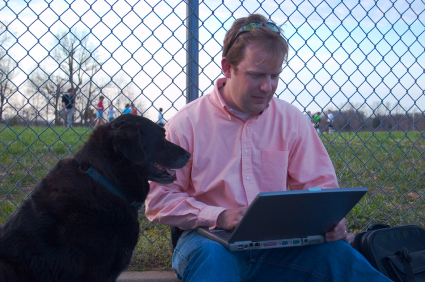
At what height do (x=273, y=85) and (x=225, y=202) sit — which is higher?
(x=273, y=85)

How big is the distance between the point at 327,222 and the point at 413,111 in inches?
80.2

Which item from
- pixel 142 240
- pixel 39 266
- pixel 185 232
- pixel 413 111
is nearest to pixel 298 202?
pixel 185 232

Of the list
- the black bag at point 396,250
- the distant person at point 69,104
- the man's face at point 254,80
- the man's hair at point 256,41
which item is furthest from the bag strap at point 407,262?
the distant person at point 69,104

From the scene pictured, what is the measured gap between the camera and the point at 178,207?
1972 mm

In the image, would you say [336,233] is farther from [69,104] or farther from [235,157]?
[69,104]

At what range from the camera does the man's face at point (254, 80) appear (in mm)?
2064

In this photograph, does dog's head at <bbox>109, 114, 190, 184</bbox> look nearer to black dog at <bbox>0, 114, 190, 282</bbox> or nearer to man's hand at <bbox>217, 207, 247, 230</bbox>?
black dog at <bbox>0, 114, 190, 282</bbox>

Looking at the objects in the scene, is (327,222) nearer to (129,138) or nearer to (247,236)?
(247,236)

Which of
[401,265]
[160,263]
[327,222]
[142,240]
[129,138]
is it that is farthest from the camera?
[142,240]

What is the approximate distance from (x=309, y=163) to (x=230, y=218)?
67cm

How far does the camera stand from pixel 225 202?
214cm

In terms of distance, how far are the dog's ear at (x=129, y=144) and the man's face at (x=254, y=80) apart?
64 cm

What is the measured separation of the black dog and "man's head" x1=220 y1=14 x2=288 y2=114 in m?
0.50

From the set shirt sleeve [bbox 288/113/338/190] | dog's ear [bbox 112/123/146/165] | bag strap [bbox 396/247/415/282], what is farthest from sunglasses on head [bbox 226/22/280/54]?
bag strap [bbox 396/247/415/282]
